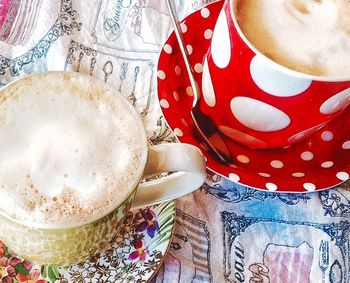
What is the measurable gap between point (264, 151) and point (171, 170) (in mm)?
131

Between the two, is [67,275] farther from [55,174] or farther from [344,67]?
[344,67]

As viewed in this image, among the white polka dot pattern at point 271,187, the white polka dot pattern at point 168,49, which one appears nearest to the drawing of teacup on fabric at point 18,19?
the white polka dot pattern at point 168,49

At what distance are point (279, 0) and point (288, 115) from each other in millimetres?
77

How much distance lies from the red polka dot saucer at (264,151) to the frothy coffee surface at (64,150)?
0.31 feet

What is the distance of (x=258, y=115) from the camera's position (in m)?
0.40

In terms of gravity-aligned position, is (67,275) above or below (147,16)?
below

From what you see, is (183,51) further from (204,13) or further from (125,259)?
(125,259)

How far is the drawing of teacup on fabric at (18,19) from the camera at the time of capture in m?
0.47

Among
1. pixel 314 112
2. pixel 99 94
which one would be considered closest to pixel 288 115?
pixel 314 112

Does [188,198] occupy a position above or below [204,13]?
below

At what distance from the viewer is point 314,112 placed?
0.39 metres

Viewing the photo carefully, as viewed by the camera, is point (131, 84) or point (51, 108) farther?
point (131, 84)

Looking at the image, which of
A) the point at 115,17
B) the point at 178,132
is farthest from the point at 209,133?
the point at 115,17

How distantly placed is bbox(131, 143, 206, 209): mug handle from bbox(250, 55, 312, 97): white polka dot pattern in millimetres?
72
